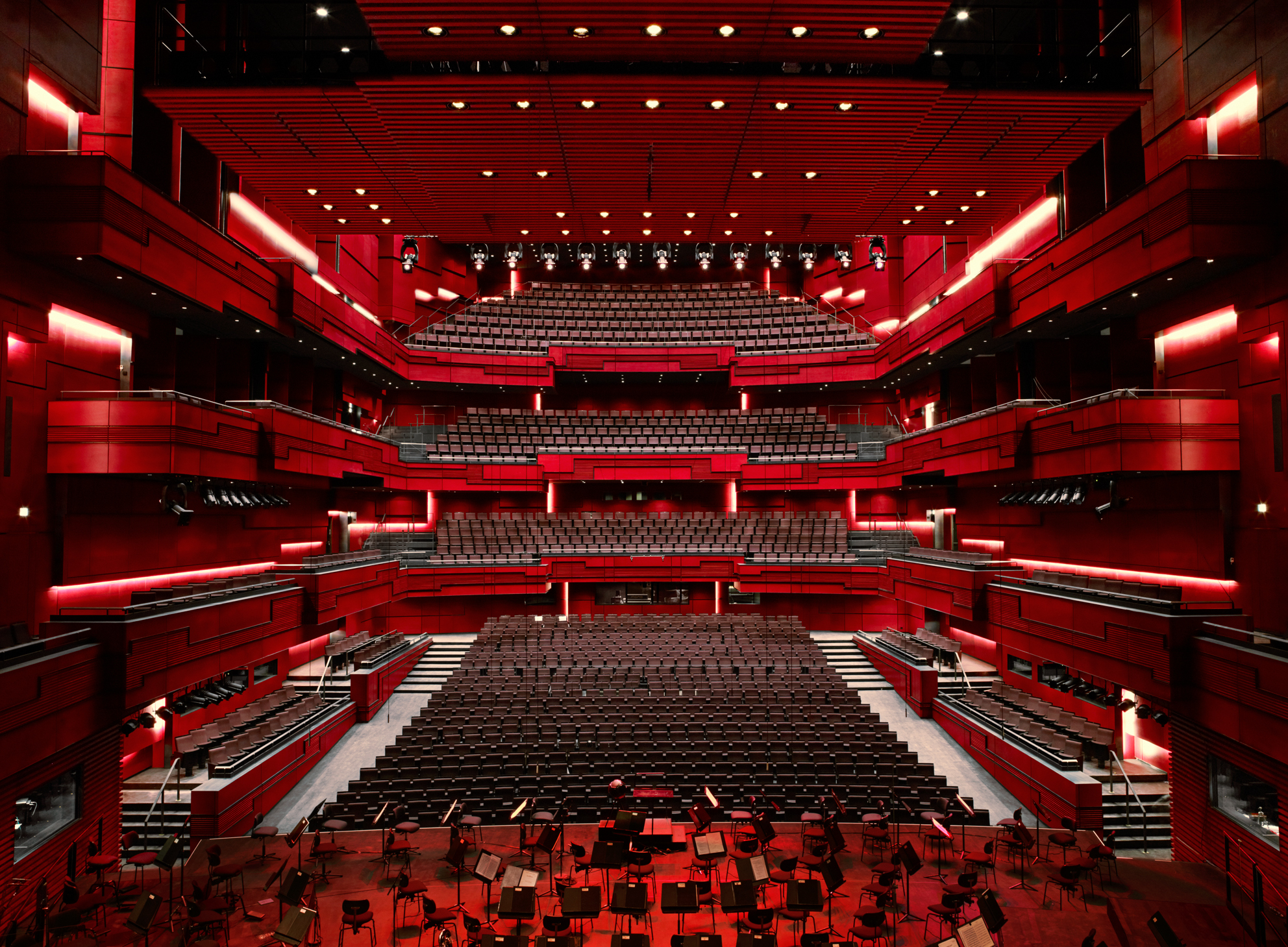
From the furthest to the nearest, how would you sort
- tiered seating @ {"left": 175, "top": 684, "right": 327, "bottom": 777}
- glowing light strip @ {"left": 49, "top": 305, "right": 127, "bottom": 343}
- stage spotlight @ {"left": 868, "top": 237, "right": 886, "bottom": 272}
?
stage spotlight @ {"left": 868, "top": 237, "right": 886, "bottom": 272} → tiered seating @ {"left": 175, "top": 684, "right": 327, "bottom": 777} → glowing light strip @ {"left": 49, "top": 305, "right": 127, "bottom": 343}

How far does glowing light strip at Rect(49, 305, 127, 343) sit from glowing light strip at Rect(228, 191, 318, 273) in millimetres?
3804

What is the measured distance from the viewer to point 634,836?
6.57m

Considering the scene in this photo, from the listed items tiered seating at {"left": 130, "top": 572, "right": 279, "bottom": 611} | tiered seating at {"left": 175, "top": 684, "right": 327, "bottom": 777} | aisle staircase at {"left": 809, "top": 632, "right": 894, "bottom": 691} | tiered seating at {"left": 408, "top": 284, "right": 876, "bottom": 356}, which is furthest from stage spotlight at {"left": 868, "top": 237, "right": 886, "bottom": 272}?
tiered seating at {"left": 175, "top": 684, "right": 327, "bottom": 777}

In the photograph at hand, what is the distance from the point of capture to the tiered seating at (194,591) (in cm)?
809

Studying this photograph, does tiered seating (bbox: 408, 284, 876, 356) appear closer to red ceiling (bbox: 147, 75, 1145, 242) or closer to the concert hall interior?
the concert hall interior

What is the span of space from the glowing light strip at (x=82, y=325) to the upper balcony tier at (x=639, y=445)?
3.51ft

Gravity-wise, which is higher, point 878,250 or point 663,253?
point 663,253

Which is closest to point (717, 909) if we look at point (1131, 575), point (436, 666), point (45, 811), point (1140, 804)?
point (1140, 804)

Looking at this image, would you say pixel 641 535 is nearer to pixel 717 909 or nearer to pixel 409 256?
pixel 409 256

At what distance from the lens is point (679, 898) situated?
5.48 metres

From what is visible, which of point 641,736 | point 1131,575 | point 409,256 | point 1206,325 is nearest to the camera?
point 1206,325

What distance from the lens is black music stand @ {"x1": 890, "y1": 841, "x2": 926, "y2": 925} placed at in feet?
19.5

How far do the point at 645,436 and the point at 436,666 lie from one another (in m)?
8.57

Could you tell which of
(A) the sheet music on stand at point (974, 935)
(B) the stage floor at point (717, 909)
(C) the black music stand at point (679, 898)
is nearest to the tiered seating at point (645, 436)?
(B) the stage floor at point (717, 909)
